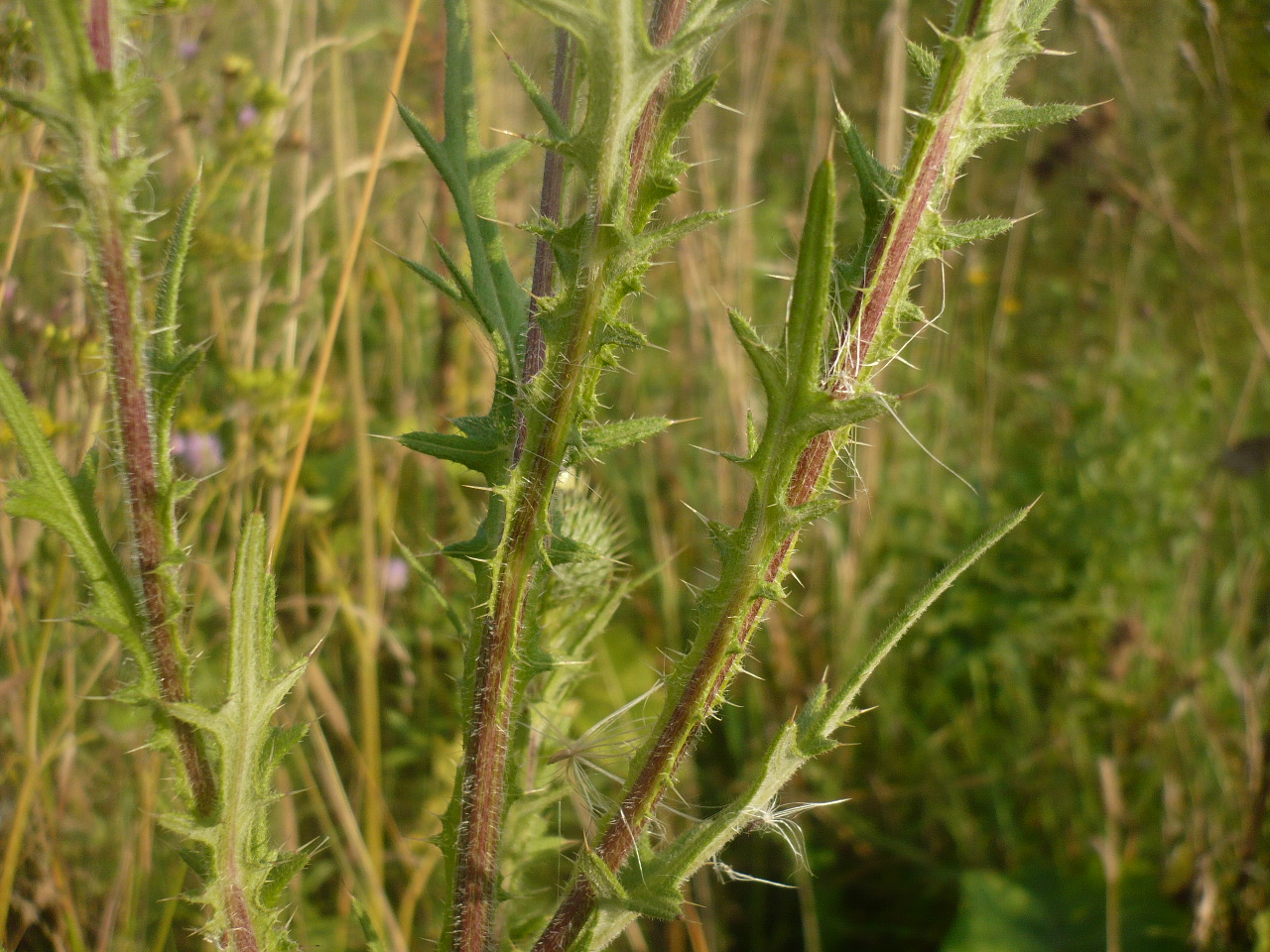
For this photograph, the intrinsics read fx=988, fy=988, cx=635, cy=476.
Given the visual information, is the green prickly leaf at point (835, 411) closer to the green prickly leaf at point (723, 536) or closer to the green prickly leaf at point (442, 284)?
the green prickly leaf at point (723, 536)

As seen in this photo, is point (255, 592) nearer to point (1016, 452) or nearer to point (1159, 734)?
point (1159, 734)

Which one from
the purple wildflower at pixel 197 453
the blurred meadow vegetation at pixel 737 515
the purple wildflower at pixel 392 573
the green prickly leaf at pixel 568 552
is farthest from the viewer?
the purple wildflower at pixel 392 573

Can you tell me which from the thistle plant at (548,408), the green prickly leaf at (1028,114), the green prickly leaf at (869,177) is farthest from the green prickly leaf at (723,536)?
the green prickly leaf at (1028,114)

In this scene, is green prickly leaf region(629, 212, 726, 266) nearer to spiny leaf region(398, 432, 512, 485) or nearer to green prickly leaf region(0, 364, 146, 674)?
spiny leaf region(398, 432, 512, 485)

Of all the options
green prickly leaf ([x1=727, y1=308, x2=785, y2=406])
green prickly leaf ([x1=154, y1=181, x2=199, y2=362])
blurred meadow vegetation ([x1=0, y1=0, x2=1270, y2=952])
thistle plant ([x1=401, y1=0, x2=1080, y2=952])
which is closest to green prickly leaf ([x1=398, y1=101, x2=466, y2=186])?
thistle plant ([x1=401, y1=0, x2=1080, y2=952])

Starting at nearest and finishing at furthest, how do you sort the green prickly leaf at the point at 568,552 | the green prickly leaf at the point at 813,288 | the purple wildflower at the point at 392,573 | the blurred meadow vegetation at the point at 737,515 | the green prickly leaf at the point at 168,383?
1. the green prickly leaf at the point at 813,288
2. the green prickly leaf at the point at 168,383
3. the green prickly leaf at the point at 568,552
4. the blurred meadow vegetation at the point at 737,515
5. the purple wildflower at the point at 392,573

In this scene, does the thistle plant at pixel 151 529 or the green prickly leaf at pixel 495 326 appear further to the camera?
the green prickly leaf at pixel 495 326
